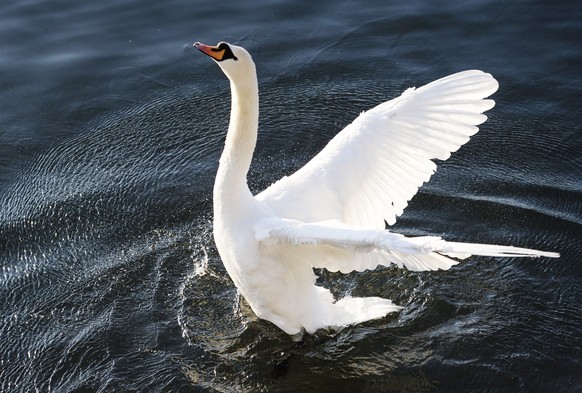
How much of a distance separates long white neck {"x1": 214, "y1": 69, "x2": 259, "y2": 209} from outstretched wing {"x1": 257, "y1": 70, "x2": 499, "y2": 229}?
43cm

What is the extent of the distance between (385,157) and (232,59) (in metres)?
1.77

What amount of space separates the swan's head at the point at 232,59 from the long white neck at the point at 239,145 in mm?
61

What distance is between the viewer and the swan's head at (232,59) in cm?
659

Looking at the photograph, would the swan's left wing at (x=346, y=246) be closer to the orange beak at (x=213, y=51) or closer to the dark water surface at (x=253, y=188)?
the dark water surface at (x=253, y=188)

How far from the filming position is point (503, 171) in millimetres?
9492

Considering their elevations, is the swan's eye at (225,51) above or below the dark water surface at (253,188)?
above

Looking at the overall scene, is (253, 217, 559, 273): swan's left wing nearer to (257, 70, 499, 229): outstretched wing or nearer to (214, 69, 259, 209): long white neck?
(214, 69, 259, 209): long white neck

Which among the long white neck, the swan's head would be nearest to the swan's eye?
the swan's head

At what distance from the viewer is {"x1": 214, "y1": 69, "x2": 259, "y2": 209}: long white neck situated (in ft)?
22.9

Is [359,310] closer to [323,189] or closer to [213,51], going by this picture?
[323,189]

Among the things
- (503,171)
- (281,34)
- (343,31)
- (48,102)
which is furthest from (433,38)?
(48,102)

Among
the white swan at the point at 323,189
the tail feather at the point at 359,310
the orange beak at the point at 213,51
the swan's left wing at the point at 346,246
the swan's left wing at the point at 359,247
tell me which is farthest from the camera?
the tail feather at the point at 359,310

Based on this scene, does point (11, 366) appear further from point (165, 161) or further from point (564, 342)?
point (564, 342)

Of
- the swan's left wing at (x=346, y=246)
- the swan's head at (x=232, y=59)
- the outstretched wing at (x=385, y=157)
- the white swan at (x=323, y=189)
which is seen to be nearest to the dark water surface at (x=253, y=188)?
the white swan at (x=323, y=189)
